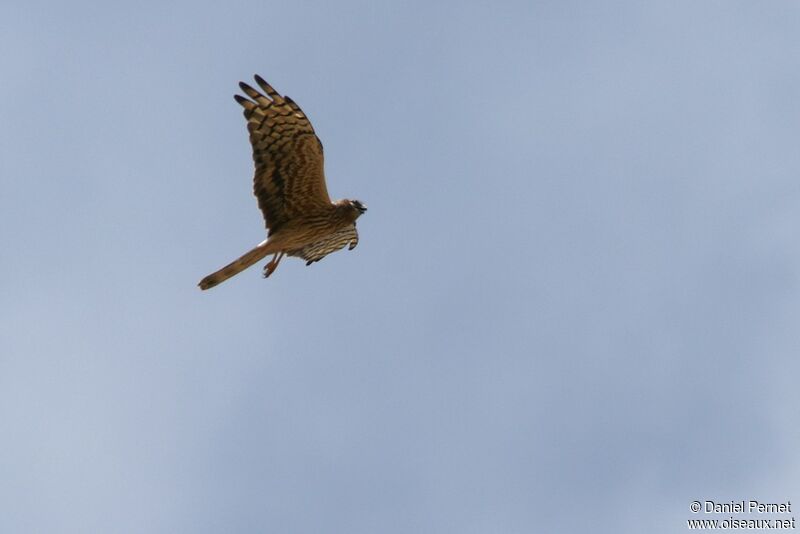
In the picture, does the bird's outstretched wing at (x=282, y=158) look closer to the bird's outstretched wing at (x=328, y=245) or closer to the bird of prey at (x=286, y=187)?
the bird of prey at (x=286, y=187)

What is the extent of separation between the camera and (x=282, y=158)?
2278 cm

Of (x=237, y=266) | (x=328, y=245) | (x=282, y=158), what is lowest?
(x=237, y=266)

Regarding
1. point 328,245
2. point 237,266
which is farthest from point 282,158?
point 328,245

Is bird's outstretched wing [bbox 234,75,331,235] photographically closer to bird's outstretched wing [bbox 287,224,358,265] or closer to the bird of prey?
the bird of prey

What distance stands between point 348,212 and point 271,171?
1.32 meters

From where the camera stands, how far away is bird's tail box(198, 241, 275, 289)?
22.3m

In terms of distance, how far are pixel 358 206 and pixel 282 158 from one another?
150cm

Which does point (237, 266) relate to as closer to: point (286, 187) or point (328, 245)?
point (286, 187)

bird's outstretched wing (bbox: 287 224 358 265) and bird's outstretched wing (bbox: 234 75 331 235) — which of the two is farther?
bird's outstretched wing (bbox: 287 224 358 265)

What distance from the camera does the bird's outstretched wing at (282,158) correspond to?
74.0ft

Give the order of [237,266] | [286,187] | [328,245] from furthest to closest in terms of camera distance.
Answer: [328,245] < [286,187] < [237,266]

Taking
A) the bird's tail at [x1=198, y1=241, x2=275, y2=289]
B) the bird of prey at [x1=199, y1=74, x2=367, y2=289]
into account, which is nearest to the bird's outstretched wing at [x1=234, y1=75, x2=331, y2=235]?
the bird of prey at [x1=199, y1=74, x2=367, y2=289]

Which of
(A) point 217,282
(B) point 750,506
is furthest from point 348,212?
(B) point 750,506

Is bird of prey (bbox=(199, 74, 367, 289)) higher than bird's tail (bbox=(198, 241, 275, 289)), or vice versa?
bird of prey (bbox=(199, 74, 367, 289))
